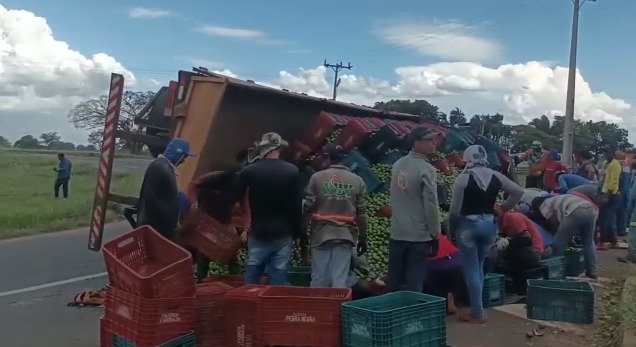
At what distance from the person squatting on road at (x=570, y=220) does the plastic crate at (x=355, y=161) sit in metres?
2.87

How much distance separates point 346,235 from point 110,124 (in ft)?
11.9

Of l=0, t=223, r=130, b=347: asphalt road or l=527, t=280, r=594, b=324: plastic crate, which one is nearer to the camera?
l=0, t=223, r=130, b=347: asphalt road

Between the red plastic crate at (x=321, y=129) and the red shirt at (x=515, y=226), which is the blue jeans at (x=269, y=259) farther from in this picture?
the red shirt at (x=515, y=226)

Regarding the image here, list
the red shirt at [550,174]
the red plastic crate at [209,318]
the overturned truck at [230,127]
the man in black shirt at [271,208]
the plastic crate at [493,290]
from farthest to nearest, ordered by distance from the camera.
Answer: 1. the red shirt at [550,174]
2. the overturned truck at [230,127]
3. the plastic crate at [493,290]
4. the man in black shirt at [271,208]
5. the red plastic crate at [209,318]

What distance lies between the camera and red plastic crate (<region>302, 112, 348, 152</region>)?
9.15 metres

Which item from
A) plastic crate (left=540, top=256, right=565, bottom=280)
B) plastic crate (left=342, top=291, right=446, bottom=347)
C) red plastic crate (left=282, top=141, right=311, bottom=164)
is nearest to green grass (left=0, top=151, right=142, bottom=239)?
red plastic crate (left=282, top=141, right=311, bottom=164)

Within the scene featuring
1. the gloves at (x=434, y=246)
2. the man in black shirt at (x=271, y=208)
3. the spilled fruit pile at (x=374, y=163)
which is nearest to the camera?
the man in black shirt at (x=271, y=208)

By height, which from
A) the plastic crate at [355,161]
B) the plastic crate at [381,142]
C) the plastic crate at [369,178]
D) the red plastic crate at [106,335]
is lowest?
the red plastic crate at [106,335]

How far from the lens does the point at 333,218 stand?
653cm

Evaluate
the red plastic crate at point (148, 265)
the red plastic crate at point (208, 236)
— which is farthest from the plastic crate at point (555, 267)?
the red plastic crate at point (148, 265)

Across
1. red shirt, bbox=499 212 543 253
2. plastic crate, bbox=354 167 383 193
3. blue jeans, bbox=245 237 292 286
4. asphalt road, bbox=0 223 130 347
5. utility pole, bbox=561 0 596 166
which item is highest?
utility pole, bbox=561 0 596 166

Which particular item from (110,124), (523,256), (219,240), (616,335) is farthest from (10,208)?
(616,335)

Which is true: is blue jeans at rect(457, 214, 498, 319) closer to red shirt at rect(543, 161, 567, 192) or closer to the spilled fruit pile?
the spilled fruit pile

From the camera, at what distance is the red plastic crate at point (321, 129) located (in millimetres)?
9148
